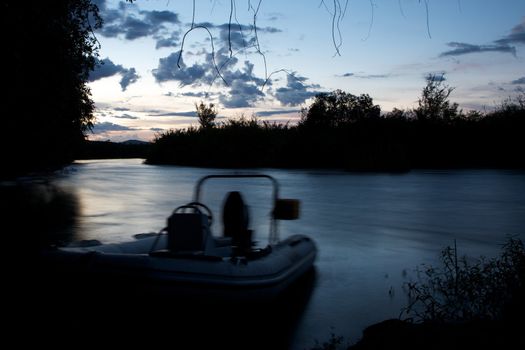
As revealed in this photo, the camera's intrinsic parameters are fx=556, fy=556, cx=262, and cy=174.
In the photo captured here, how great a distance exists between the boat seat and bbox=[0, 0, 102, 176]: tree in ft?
7.44

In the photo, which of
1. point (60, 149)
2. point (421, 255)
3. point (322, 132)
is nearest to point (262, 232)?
point (421, 255)

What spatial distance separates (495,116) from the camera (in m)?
40.1

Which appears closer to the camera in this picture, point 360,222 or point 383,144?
point 360,222

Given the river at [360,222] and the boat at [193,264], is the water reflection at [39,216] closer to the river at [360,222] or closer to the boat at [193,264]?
the river at [360,222]

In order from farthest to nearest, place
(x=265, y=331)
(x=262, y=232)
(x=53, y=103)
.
Result: (x=262, y=232), (x=53, y=103), (x=265, y=331)

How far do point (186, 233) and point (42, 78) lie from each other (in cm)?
650

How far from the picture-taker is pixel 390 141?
134ft

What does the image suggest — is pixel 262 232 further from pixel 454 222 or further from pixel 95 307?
pixel 95 307

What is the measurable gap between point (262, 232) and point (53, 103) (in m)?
5.89

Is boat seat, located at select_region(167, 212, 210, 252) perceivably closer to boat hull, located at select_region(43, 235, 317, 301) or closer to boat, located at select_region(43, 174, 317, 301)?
boat, located at select_region(43, 174, 317, 301)

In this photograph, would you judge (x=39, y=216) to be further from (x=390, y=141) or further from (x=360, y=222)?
(x=390, y=141)

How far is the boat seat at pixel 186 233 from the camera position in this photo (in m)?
6.28

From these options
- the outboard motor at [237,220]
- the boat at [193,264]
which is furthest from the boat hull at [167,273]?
the outboard motor at [237,220]

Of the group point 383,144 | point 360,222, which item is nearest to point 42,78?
point 360,222
